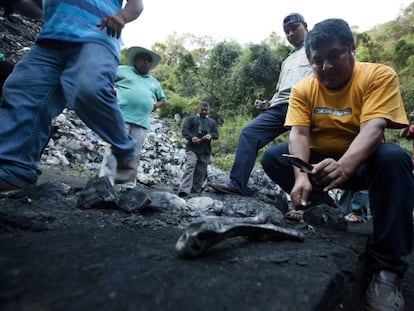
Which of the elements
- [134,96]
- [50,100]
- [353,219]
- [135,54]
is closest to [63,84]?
[50,100]

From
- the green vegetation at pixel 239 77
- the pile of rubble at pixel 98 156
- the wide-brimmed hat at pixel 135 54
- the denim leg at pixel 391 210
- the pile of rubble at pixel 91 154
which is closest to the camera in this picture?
the denim leg at pixel 391 210

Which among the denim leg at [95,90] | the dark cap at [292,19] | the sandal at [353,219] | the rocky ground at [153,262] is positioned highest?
the dark cap at [292,19]

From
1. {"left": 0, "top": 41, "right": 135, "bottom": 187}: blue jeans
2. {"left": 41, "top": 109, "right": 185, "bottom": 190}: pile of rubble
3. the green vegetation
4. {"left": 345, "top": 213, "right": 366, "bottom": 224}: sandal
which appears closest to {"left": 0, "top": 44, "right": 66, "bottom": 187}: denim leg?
{"left": 0, "top": 41, "right": 135, "bottom": 187}: blue jeans

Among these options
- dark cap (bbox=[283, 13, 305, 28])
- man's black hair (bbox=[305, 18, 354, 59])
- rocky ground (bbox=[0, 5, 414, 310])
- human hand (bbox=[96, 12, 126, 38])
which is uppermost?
dark cap (bbox=[283, 13, 305, 28])

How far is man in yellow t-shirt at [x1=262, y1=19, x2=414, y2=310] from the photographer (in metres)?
1.31

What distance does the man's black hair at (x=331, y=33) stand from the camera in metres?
1.58

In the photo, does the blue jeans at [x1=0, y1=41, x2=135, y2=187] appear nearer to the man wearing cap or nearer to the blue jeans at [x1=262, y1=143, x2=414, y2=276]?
the blue jeans at [x1=262, y1=143, x2=414, y2=276]

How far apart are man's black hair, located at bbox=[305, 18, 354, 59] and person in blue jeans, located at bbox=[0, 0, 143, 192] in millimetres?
965

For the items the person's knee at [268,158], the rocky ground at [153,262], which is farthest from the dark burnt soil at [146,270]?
the person's knee at [268,158]

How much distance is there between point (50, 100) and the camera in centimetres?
170

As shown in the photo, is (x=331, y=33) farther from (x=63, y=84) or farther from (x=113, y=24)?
(x=63, y=84)

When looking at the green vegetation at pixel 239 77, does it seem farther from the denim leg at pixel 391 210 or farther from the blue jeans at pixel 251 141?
the denim leg at pixel 391 210

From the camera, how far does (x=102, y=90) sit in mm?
1518

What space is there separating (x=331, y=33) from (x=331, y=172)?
2.35 feet
